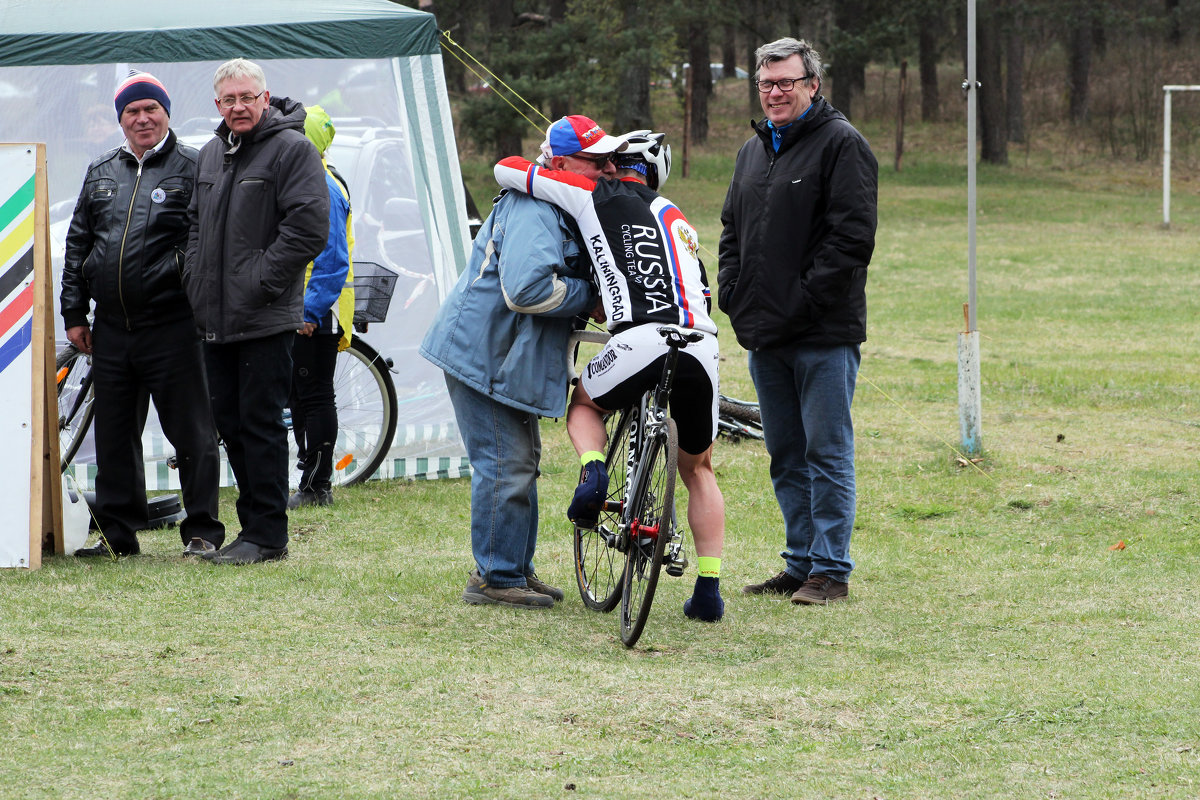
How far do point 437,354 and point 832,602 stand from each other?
1711 millimetres

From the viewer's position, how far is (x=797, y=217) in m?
5.25

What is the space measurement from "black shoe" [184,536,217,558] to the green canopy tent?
158 centimetres

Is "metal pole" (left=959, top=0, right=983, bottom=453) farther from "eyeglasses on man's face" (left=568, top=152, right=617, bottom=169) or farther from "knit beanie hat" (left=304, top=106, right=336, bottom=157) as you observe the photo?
"eyeglasses on man's face" (left=568, top=152, right=617, bottom=169)

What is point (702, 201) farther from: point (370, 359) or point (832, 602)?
point (832, 602)

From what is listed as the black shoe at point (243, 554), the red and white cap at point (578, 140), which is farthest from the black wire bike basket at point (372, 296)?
the red and white cap at point (578, 140)

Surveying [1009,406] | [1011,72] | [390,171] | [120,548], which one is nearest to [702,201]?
[1011,72]

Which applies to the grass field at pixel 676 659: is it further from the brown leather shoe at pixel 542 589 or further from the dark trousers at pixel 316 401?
the dark trousers at pixel 316 401

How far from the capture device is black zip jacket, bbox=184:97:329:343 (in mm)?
5602

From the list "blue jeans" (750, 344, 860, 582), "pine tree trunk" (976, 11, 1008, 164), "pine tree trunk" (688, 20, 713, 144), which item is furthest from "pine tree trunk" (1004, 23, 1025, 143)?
"blue jeans" (750, 344, 860, 582)

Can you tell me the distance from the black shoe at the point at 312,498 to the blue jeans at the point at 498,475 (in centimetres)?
219

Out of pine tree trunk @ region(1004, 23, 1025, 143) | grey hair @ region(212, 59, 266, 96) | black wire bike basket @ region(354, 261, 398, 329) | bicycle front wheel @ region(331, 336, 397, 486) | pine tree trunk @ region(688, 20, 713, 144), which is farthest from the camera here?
pine tree trunk @ region(1004, 23, 1025, 143)

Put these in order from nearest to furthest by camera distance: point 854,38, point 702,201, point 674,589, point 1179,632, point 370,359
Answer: point 1179,632 → point 674,589 → point 370,359 → point 702,201 → point 854,38

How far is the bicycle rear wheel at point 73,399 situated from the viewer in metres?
6.73

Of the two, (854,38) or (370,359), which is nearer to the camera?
(370,359)
